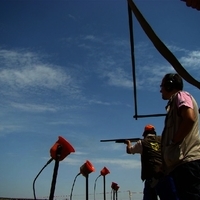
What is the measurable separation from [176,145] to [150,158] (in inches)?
78.8

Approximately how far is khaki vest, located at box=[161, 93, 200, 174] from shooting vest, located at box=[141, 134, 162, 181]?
1.79 meters

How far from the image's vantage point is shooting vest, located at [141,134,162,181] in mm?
3964

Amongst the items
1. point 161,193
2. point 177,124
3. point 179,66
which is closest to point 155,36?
point 179,66

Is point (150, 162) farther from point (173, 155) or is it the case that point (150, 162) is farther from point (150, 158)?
point (173, 155)

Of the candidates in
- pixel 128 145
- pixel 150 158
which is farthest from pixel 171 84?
pixel 128 145

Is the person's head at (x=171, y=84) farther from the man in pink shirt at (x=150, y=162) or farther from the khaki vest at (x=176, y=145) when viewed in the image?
the man in pink shirt at (x=150, y=162)

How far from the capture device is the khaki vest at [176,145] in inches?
82.0

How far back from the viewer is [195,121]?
2.13m

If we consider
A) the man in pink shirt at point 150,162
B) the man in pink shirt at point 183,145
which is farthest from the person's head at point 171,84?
the man in pink shirt at point 150,162

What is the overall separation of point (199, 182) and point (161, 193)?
1.59 m

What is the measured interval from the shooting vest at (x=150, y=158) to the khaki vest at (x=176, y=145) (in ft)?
5.86

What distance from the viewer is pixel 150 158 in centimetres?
405

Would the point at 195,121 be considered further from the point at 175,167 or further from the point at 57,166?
the point at 57,166

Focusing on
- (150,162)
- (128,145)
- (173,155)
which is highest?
(128,145)
